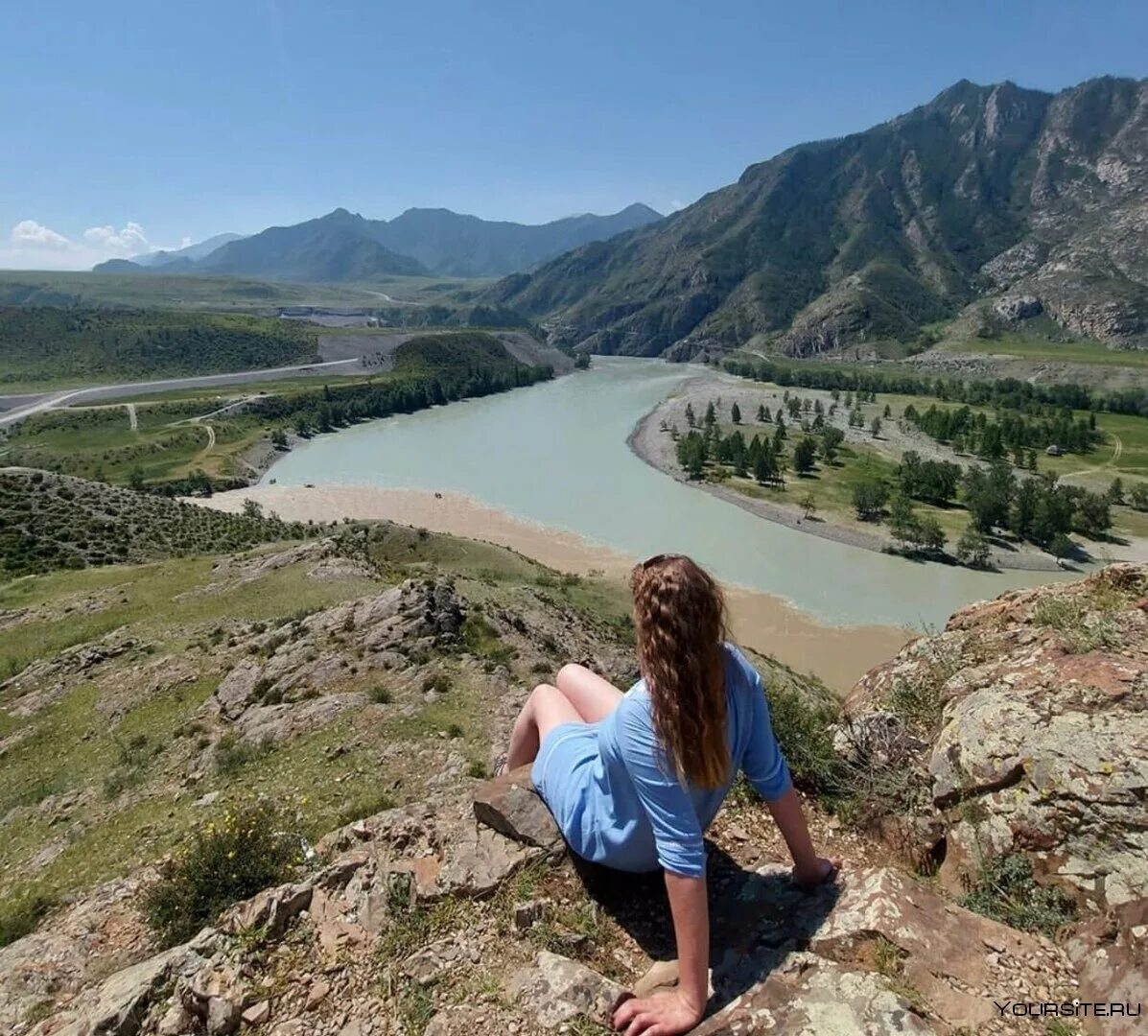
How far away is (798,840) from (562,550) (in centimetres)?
5015

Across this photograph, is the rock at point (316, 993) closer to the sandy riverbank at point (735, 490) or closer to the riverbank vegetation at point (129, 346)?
the sandy riverbank at point (735, 490)

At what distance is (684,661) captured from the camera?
328cm

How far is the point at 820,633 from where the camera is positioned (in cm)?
4006

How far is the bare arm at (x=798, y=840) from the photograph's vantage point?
3.89 m

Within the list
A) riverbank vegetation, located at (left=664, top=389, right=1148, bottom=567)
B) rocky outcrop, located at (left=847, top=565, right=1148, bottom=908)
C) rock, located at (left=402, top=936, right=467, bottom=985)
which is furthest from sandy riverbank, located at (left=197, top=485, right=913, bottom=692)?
rock, located at (left=402, top=936, right=467, bottom=985)

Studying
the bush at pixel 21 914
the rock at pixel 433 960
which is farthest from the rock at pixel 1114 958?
the bush at pixel 21 914

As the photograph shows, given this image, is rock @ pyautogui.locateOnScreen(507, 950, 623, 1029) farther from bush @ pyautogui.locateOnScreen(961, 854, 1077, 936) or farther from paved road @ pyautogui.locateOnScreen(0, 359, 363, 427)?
paved road @ pyautogui.locateOnScreen(0, 359, 363, 427)

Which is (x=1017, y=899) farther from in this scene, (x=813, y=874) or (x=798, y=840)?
(x=798, y=840)

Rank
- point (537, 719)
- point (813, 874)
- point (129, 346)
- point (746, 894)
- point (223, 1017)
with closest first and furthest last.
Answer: point (813, 874), point (746, 894), point (223, 1017), point (537, 719), point (129, 346)

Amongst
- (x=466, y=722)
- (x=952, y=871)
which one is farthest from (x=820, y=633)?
(x=952, y=871)

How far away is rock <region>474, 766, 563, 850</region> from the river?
1095 centimetres

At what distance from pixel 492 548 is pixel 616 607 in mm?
11438

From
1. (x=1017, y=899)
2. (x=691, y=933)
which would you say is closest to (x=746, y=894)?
(x=691, y=933)

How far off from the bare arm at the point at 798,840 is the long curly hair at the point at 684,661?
78 cm
